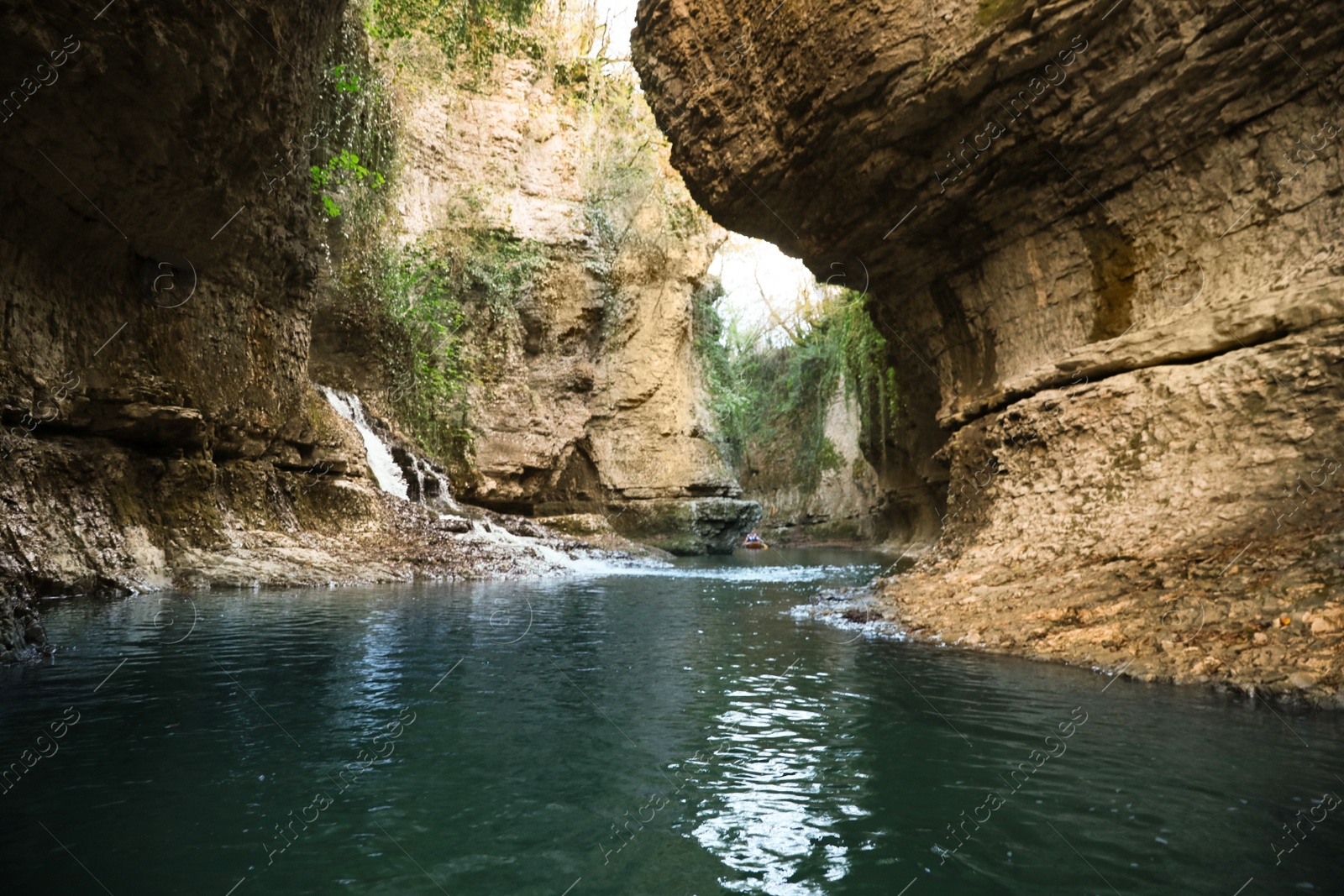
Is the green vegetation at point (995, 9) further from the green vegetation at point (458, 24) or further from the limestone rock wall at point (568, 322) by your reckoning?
the limestone rock wall at point (568, 322)

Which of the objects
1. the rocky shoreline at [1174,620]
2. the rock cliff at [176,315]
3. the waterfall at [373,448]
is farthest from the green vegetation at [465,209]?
the rocky shoreline at [1174,620]

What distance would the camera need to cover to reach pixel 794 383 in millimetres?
38094

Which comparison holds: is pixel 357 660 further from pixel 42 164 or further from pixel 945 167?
pixel 945 167

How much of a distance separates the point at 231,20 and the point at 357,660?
6.29 meters

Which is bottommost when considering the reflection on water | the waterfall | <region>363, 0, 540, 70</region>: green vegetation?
the reflection on water

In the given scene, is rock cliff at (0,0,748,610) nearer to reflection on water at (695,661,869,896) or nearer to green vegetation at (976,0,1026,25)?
reflection on water at (695,661,869,896)

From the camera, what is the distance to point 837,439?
129ft

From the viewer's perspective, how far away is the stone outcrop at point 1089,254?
621 centimetres

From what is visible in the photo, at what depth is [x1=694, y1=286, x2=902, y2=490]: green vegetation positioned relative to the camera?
22.3 m

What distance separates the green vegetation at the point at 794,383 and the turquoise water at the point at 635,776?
1465cm

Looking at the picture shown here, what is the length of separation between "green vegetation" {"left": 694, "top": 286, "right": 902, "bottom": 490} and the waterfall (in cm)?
1091

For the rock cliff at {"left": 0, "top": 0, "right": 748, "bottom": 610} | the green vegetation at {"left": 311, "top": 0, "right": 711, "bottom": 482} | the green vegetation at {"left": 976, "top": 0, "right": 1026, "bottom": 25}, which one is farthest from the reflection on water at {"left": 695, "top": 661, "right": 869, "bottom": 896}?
the green vegetation at {"left": 311, "top": 0, "right": 711, "bottom": 482}

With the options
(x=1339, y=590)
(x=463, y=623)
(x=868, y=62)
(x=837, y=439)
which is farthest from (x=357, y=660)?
(x=837, y=439)

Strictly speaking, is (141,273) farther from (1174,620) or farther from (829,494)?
(829,494)
